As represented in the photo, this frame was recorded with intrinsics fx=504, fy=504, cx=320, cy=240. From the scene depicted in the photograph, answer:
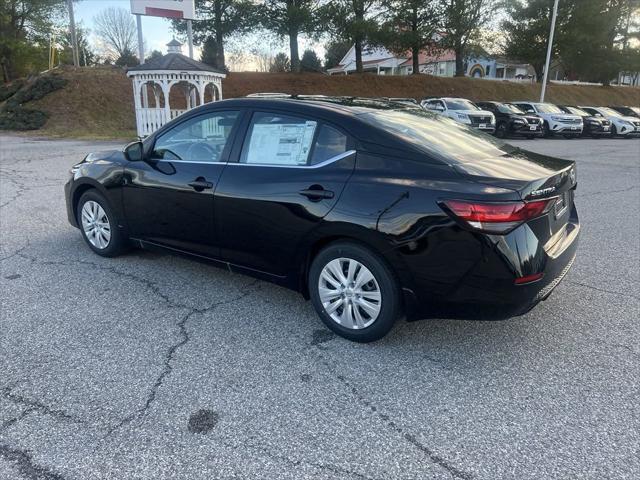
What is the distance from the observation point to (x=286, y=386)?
2967 mm

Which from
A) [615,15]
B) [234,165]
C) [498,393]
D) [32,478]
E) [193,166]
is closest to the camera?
[32,478]

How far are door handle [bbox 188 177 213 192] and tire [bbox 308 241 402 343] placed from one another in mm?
1104

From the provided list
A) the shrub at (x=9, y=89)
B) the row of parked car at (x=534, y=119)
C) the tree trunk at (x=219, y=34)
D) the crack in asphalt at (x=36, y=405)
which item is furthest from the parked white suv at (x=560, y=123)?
the shrub at (x=9, y=89)

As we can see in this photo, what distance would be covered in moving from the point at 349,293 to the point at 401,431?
104 cm

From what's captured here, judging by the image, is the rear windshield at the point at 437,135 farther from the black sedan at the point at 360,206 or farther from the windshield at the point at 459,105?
the windshield at the point at 459,105

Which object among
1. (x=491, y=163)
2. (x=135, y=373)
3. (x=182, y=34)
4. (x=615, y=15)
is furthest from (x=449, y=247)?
(x=615, y=15)

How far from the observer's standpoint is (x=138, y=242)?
475 centimetres

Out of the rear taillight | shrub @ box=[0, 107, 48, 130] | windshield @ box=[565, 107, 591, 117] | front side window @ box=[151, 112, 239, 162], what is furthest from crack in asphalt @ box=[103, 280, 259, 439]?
windshield @ box=[565, 107, 591, 117]

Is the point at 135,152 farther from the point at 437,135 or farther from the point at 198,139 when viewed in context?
the point at 437,135

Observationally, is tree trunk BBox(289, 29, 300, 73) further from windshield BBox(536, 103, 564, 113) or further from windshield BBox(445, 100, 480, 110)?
windshield BBox(536, 103, 564, 113)

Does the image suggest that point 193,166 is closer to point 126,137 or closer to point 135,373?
point 135,373

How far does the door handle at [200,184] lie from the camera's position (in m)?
3.98

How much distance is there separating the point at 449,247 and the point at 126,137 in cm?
1916

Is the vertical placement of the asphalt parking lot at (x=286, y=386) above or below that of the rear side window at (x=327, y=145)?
below
